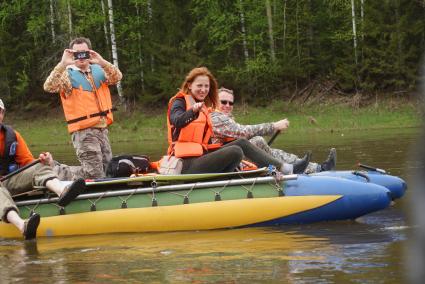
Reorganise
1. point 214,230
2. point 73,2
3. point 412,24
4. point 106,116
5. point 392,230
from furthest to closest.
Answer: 1. point 73,2
2. point 412,24
3. point 106,116
4. point 214,230
5. point 392,230

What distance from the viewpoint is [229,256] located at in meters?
5.09

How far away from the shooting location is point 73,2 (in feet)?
93.0

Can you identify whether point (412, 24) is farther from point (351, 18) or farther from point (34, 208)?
point (34, 208)

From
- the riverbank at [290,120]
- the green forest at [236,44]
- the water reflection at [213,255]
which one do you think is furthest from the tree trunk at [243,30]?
the water reflection at [213,255]

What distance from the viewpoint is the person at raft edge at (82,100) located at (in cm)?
718

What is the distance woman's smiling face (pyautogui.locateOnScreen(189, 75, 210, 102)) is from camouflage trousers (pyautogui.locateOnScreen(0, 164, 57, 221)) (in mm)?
1478

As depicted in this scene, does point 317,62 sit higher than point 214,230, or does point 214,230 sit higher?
point 317,62

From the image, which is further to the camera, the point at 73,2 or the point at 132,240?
the point at 73,2

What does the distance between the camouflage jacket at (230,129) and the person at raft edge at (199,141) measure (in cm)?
24

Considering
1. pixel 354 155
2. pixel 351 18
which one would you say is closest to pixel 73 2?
pixel 351 18

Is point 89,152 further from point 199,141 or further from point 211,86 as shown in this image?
point 211,86

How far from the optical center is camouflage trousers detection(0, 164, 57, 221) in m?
6.42

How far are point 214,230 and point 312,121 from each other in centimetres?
1667

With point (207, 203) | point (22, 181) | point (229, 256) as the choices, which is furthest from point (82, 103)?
point (229, 256)
